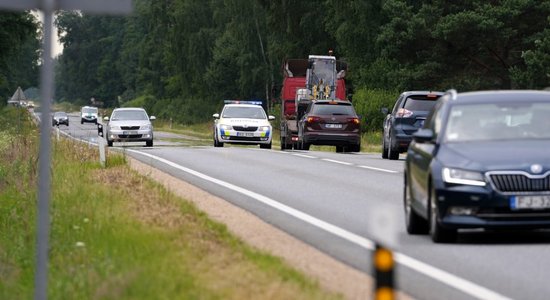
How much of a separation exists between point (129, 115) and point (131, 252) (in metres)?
38.0

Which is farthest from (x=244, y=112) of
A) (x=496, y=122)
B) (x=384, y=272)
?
(x=384, y=272)

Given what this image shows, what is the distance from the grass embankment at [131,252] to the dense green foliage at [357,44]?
3762 cm

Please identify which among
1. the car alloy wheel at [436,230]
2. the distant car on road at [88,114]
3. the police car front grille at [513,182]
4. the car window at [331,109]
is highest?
the police car front grille at [513,182]

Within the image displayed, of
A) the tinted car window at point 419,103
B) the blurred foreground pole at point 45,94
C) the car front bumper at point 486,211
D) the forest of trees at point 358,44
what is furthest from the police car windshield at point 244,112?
the blurred foreground pole at point 45,94

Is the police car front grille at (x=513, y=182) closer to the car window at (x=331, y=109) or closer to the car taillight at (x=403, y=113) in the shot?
the car taillight at (x=403, y=113)

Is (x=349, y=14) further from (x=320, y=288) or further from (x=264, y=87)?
(x=320, y=288)

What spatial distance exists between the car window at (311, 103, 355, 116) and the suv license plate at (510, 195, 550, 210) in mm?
28815

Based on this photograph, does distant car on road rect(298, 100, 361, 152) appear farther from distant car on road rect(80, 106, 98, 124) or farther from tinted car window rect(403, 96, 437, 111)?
distant car on road rect(80, 106, 98, 124)

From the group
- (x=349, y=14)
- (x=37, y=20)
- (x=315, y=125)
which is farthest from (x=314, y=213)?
(x=349, y=14)

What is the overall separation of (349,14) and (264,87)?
3004 cm

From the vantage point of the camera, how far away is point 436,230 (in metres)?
13.0

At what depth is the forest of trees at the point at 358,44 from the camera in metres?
61.1

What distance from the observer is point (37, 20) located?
5716 centimetres

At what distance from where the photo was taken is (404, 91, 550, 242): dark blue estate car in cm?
1259
